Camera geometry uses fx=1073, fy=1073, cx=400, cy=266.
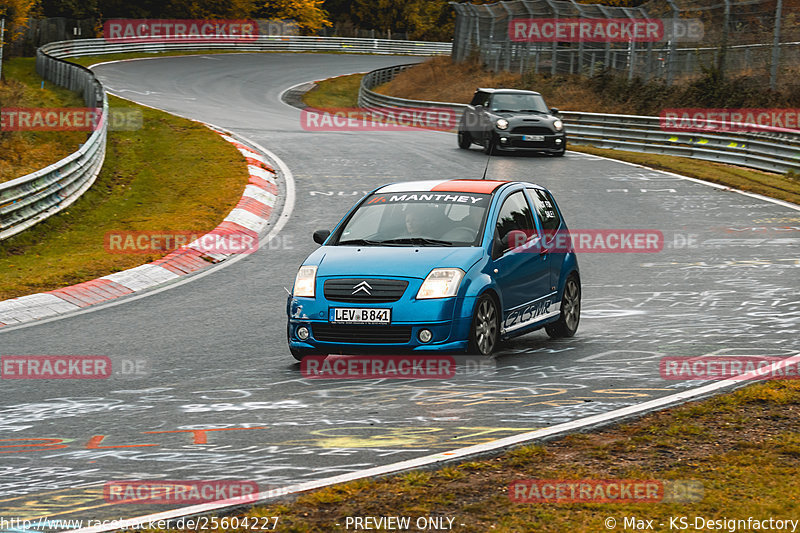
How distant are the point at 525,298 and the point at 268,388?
2.92 metres

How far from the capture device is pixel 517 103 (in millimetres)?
28281

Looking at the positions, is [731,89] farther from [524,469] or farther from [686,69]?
[524,469]

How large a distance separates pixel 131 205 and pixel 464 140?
11.5 m

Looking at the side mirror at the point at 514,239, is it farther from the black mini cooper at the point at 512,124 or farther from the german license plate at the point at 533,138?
the german license plate at the point at 533,138

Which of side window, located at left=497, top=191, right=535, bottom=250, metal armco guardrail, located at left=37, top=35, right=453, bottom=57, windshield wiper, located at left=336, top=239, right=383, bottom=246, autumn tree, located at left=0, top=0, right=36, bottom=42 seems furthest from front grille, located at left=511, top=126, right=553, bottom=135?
metal armco guardrail, located at left=37, top=35, right=453, bottom=57

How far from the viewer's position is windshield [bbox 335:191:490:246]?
992 cm

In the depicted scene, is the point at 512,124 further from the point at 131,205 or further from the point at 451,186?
the point at 451,186

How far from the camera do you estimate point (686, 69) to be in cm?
3388

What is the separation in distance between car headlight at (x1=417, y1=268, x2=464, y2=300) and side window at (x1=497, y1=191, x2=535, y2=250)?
40.4 inches

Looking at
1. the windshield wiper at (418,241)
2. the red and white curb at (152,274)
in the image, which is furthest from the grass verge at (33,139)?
the windshield wiper at (418,241)

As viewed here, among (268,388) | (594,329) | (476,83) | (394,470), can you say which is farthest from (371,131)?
(394,470)

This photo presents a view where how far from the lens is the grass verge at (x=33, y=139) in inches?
873

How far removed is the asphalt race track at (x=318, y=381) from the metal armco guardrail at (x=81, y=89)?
385 centimetres

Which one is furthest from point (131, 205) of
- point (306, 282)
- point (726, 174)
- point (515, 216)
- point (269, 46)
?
point (269, 46)
